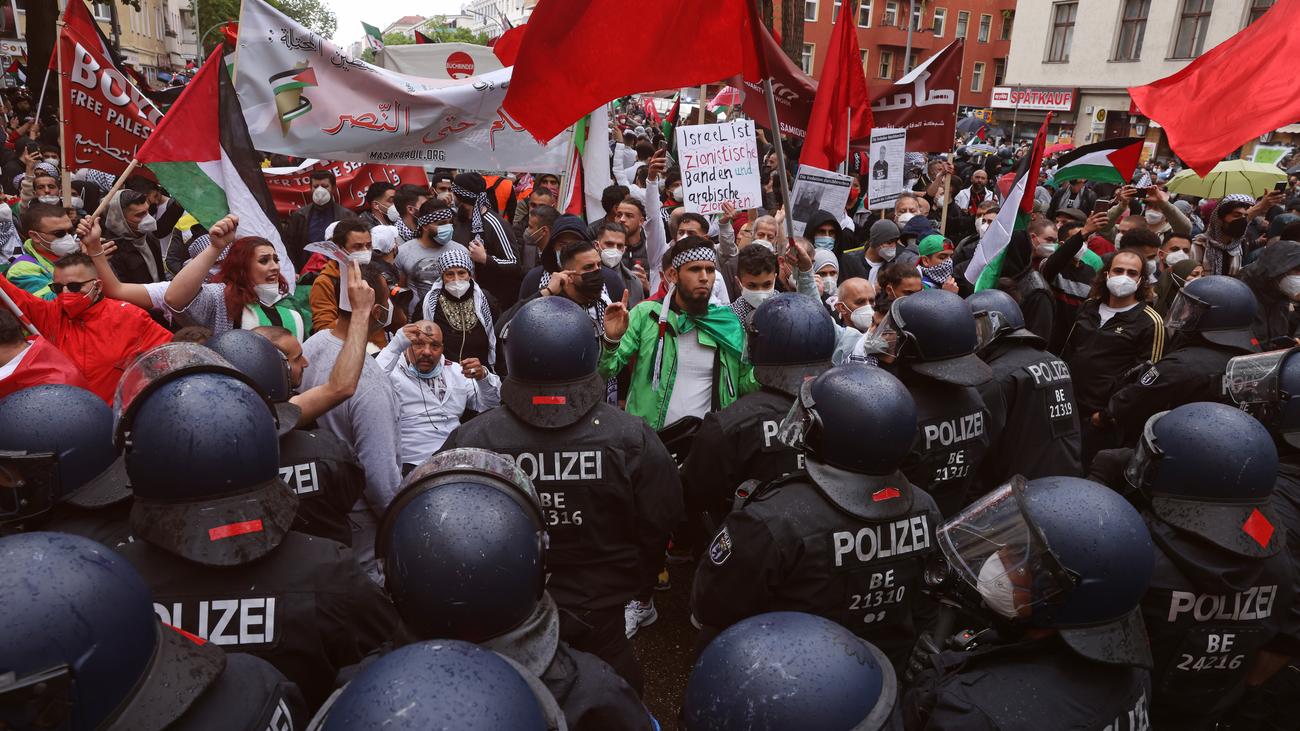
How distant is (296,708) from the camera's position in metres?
1.97

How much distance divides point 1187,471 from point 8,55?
3846cm

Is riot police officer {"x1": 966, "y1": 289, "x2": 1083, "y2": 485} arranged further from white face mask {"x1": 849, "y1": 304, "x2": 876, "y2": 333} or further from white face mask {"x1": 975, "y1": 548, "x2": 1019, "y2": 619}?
white face mask {"x1": 975, "y1": 548, "x2": 1019, "y2": 619}

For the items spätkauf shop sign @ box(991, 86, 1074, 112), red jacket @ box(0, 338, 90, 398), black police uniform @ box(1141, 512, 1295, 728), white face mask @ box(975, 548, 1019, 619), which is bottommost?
black police uniform @ box(1141, 512, 1295, 728)

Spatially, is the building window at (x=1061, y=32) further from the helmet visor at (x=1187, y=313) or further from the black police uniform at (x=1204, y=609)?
the black police uniform at (x=1204, y=609)

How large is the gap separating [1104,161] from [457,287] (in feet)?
20.6

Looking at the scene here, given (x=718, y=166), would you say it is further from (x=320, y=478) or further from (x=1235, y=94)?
(x=320, y=478)

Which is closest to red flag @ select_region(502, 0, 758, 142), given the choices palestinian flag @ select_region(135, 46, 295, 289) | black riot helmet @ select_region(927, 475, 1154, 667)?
palestinian flag @ select_region(135, 46, 295, 289)

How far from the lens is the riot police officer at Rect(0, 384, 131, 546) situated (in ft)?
8.03

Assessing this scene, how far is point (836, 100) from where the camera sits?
21.9ft

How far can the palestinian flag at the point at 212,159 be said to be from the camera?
198 inches

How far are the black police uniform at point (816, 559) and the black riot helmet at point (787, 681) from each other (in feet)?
3.20

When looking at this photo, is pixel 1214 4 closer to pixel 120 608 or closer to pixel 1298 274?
pixel 1298 274

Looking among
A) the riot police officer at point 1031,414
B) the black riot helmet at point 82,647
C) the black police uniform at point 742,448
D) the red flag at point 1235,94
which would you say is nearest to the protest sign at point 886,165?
the red flag at point 1235,94

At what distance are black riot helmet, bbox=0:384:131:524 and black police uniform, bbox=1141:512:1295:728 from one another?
3.44 meters
